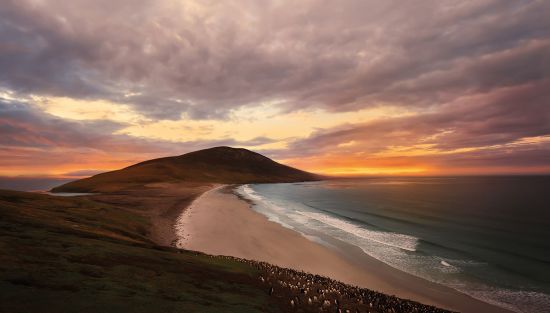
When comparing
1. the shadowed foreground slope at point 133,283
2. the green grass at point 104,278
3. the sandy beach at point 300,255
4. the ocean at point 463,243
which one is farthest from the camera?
the ocean at point 463,243

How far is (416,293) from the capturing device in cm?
2767

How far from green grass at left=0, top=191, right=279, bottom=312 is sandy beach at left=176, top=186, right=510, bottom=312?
12.6 meters

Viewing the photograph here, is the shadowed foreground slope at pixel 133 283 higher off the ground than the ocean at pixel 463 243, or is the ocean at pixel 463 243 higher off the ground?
the shadowed foreground slope at pixel 133 283

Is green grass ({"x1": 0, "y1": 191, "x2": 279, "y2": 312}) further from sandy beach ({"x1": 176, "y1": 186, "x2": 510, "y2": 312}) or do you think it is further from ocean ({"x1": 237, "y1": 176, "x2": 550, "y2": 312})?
ocean ({"x1": 237, "y1": 176, "x2": 550, "y2": 312})

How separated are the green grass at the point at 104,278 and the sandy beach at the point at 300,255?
1255cm

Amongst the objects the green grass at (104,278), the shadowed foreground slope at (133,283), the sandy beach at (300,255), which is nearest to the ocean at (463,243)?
the sandy beach at (300,255)

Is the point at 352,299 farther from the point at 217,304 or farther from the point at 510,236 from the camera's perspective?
the point at 510,236

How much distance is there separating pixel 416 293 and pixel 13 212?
39322 mm

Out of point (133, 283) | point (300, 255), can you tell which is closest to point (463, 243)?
point (300, 255)

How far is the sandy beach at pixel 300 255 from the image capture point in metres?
27.3

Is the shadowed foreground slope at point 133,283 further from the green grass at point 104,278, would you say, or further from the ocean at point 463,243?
the ocean at point 463,243

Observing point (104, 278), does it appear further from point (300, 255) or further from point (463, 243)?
point (463, 243)

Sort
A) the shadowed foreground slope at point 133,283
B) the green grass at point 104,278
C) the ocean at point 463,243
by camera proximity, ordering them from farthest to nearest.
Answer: the ocean at point 463,243 → the shadowed foreground slope at point 133,283 → the green grass at point 104,278

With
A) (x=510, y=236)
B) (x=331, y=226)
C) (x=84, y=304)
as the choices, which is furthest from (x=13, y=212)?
(x=510, y=236)
